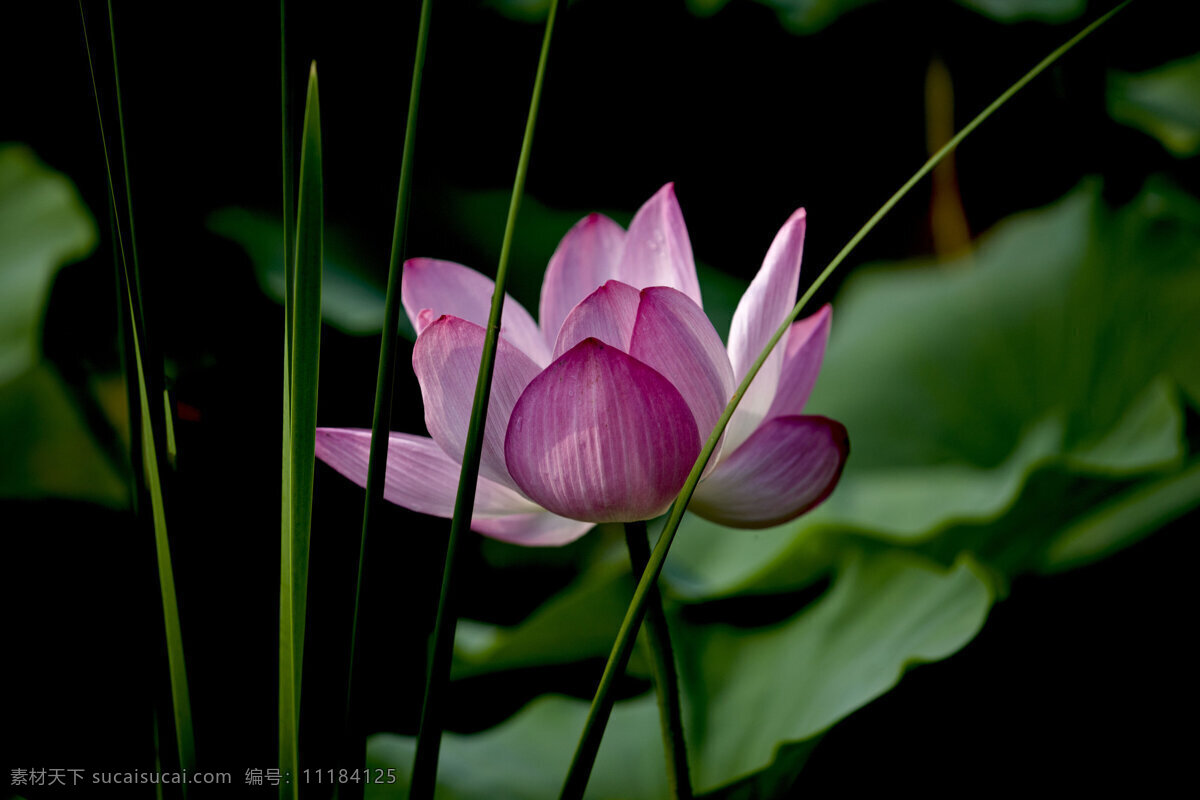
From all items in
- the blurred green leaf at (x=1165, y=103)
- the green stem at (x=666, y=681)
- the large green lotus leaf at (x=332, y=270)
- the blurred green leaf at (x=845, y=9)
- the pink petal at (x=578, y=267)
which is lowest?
the green stem at (x=666, y=681)

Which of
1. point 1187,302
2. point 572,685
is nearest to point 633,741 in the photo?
point 572,685

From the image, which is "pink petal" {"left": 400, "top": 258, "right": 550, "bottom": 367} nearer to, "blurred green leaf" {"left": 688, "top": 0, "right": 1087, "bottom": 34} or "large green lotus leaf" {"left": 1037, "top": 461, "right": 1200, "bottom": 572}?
"large green lotus leaf" {"left": 1037, "top": 461, "right": 1200, "bottom": 572}

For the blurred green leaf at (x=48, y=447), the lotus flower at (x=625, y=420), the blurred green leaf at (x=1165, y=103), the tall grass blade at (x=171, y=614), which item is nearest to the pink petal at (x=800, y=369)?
the lotus flower at (x=625, y=420)

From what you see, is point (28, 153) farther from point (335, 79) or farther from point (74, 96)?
point (335, 79)

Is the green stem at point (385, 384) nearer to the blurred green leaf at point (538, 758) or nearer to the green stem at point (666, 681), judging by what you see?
the green stem at point (666, 681)

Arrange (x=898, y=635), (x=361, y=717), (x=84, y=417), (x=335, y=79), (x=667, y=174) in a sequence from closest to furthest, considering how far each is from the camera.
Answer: (x=361, y=717) → (x=898, y=635) → (x=84, y=417) → (x=335, y=79) → (x=667, y=174)

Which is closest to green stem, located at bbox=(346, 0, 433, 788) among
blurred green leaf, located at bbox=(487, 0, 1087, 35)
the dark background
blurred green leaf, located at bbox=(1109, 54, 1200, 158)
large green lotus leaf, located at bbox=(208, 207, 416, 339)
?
the dark background

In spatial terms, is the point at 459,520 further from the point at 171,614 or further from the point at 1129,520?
the point at 1129,520
